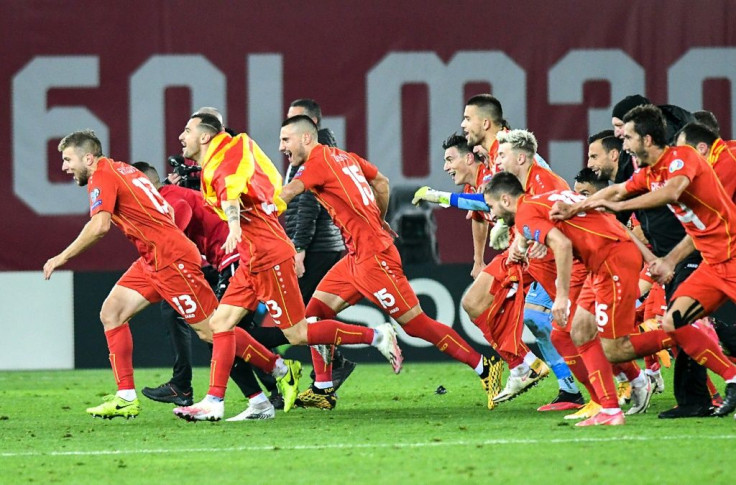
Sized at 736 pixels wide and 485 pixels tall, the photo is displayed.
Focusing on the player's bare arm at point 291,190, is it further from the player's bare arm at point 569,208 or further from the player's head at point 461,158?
the player's bare arm at point 569,208

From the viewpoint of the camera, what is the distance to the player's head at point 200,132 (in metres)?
8.52

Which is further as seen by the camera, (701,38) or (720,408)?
(701,38)

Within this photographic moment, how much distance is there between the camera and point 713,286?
25.0 feet

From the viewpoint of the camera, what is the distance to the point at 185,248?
890cm

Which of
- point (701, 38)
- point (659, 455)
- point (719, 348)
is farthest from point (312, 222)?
point (701, 38)

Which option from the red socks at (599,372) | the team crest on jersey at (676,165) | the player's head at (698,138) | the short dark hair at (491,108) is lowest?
the red socks at (599,372)

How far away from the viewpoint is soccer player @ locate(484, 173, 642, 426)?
760 centimetres

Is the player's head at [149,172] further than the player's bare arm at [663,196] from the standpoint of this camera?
Yes

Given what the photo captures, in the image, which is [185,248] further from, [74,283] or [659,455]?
[74,283]

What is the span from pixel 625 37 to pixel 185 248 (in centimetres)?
655

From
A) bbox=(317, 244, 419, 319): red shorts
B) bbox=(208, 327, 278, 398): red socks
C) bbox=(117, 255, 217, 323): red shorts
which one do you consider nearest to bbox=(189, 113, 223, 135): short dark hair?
bbox=(117, 255, 217, 323): red shorts

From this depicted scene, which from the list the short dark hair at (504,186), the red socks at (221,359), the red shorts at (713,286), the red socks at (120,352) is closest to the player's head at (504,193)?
the short dark hair at (504,186)

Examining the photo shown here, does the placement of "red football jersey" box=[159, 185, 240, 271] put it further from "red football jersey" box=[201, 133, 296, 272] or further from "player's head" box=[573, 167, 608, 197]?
"player's head" box=[573, 167, 608, 197]

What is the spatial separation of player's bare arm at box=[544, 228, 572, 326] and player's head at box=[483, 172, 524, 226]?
449mm
